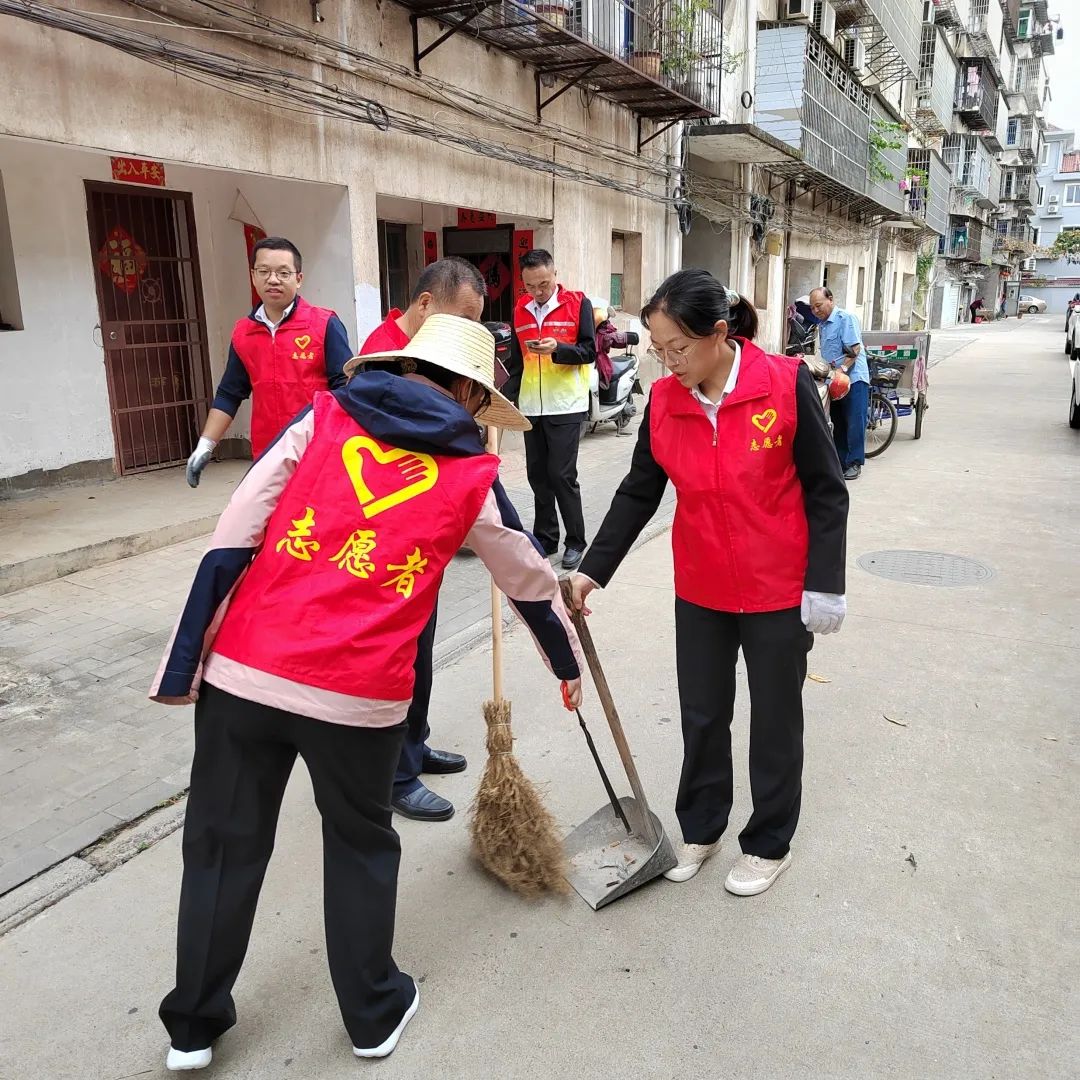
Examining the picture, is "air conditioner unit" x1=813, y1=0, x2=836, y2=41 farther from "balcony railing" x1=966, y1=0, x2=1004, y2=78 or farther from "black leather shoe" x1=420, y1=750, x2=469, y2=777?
"balcony railing" x1=966, y1=0, x2=1004, y2=78

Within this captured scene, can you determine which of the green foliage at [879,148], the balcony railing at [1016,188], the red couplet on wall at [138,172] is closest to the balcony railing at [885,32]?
the green foliage at [879,148]

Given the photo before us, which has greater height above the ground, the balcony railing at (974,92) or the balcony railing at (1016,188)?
the balcony railing at (974,92)

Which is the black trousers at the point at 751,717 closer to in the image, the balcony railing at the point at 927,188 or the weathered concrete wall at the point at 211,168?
the weathered concrete wall at the point at 211,168

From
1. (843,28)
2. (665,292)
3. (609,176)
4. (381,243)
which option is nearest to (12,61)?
(665,292)

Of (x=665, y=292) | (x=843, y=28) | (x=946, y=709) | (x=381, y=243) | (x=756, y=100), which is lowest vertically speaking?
(x=946, y=709)

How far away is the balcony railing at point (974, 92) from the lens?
41812 millimetres

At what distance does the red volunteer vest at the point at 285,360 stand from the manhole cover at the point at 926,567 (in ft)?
12.5

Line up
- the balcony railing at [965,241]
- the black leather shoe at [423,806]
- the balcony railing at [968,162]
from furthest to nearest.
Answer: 1. the balcony railing at [965,241]
2. the balcony railing at [968,162]
3. the black leather shoe at [423,806]

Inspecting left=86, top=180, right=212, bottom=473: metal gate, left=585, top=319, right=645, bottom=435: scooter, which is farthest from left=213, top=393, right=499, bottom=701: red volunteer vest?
left=585, top=319, right=645, bottom=435: scooter

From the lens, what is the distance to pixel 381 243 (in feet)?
34.6

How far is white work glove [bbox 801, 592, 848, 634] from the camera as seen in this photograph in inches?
99.1

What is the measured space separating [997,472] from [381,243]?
7098mm

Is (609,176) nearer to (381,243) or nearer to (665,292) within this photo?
(381,243)

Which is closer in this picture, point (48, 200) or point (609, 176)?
point (48, 200)
